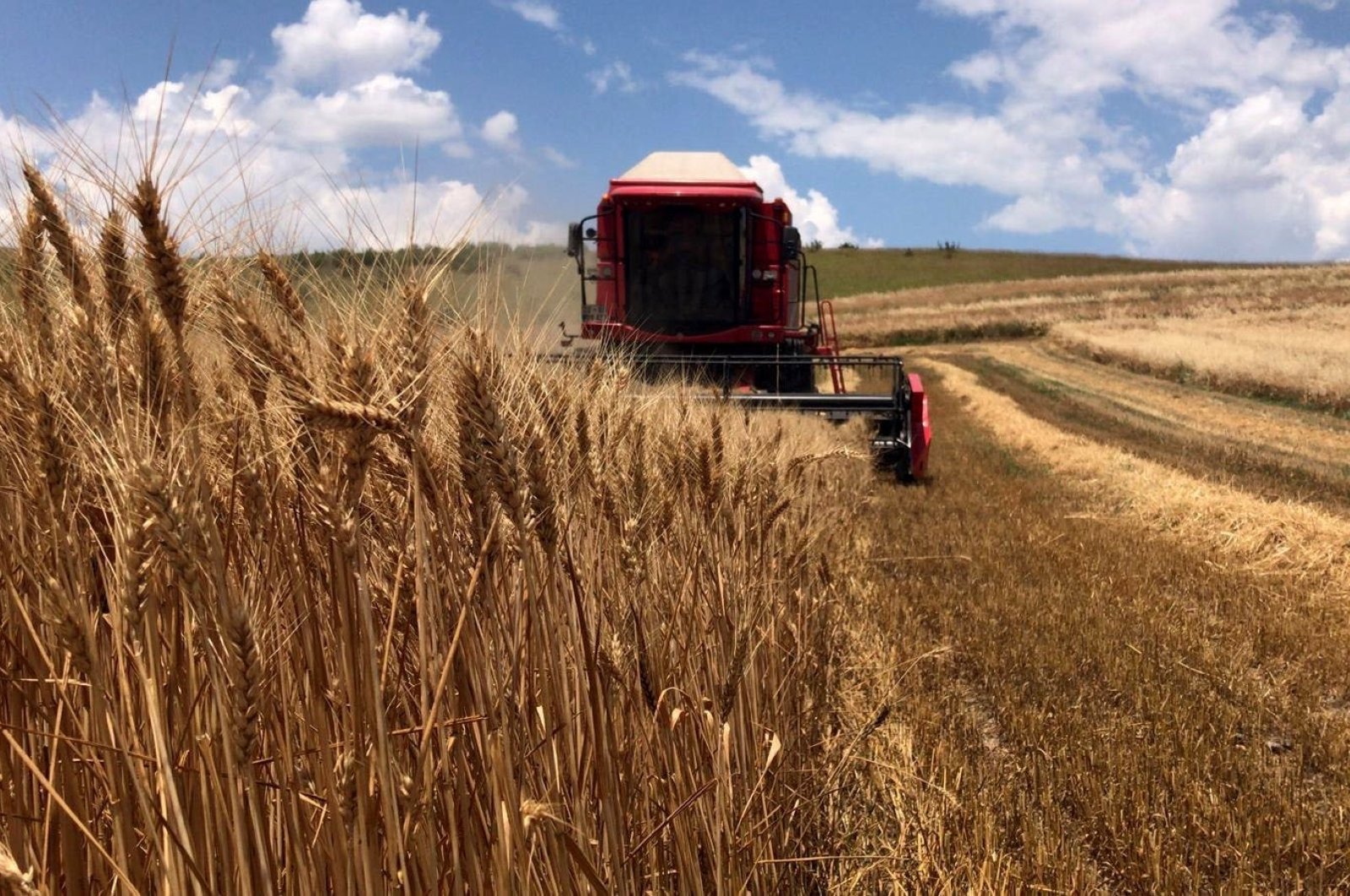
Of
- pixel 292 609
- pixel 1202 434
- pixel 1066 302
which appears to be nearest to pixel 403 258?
pixel 292 609

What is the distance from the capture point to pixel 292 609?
1.45m

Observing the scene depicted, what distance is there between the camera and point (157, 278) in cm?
136

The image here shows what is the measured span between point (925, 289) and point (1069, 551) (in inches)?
2410

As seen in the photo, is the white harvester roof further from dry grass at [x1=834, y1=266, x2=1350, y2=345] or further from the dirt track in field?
dry grass at [x1=834, y1=266, x2=1350, y2=345]

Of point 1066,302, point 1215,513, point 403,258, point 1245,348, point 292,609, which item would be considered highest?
point 1066,302

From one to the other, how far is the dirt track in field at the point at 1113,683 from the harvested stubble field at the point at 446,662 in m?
0.03

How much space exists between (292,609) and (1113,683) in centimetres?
369

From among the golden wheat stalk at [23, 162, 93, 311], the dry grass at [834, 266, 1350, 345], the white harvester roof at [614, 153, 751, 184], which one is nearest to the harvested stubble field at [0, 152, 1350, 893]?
the golden wheat stalk at [23, 162, 93, 311]

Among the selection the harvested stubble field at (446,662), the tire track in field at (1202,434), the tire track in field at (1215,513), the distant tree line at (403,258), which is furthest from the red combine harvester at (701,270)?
the distant tree line at (403,258)

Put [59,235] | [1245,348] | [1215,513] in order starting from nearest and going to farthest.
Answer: [59,235] → [1215,513] → [1245,348]

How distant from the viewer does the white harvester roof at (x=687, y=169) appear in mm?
11031

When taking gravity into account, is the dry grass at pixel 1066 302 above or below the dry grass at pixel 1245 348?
above

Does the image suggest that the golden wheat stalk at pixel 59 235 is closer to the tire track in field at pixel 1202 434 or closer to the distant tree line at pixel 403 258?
the distant tree line at pixel 403 258

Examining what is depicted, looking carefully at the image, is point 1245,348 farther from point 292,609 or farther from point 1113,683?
point 292,609
